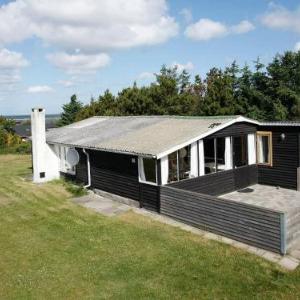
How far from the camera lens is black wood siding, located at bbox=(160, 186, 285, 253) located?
10.6m

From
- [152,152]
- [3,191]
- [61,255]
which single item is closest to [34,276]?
[61,255]

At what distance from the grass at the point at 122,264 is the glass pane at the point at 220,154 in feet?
15.1

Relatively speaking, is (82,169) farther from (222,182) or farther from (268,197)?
(268,197)

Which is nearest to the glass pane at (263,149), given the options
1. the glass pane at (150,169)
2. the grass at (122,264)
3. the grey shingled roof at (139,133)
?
the grey shingled roof at (139,133)

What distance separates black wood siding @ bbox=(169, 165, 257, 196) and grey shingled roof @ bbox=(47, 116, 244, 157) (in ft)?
5.88

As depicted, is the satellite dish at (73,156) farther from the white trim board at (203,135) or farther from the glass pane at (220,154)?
the glass pane at (220,154)

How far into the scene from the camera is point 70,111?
193ft

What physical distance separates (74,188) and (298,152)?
10.9 metres

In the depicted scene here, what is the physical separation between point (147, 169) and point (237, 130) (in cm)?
510

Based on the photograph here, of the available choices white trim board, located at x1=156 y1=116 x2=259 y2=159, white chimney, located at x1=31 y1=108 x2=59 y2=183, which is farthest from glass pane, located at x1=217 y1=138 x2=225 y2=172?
white chimney, located at x1=31 y1=108 x2=59 y2=183

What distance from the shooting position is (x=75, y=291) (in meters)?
8.92

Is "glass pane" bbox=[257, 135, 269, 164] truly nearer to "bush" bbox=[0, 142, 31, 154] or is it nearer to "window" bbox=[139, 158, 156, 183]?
"window" bbox=[139, 158, 156, 183]

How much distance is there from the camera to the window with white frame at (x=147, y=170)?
14736mm

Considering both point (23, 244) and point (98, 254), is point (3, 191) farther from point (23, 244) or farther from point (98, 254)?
point (98, 254)
